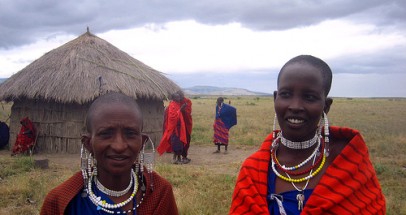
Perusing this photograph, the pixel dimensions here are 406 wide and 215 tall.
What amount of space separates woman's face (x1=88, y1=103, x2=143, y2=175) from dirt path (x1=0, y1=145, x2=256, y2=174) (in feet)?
20.0

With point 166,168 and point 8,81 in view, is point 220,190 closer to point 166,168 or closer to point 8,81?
point 166,168

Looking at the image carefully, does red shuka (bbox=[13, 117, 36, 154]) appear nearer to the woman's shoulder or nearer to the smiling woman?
the smiling woman

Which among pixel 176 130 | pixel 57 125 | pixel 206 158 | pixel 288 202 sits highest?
pixel 288 202

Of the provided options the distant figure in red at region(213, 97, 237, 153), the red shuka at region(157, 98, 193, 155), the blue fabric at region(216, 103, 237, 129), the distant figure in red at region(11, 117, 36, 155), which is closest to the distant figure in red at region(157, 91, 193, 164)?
the red shuka at region(157, 98, 193, 155)

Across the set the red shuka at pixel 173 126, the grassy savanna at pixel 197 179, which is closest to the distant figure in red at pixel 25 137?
the grassy savanna at pixel 197 179

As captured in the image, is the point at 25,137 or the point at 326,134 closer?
the point at 326,134

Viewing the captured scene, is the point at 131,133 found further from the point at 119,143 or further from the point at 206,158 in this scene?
the point at 206,158

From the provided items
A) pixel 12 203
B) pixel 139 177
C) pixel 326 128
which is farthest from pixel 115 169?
pixel 12 203

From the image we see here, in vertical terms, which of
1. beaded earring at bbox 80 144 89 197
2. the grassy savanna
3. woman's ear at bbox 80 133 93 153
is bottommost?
the grassy savanna

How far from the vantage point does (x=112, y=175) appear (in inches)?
80.1

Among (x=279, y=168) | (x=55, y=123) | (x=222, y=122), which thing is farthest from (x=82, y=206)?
(x=55, y=123)

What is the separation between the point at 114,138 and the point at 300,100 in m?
0.95

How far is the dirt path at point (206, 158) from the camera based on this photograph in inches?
338

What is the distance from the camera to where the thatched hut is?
9.97 m
